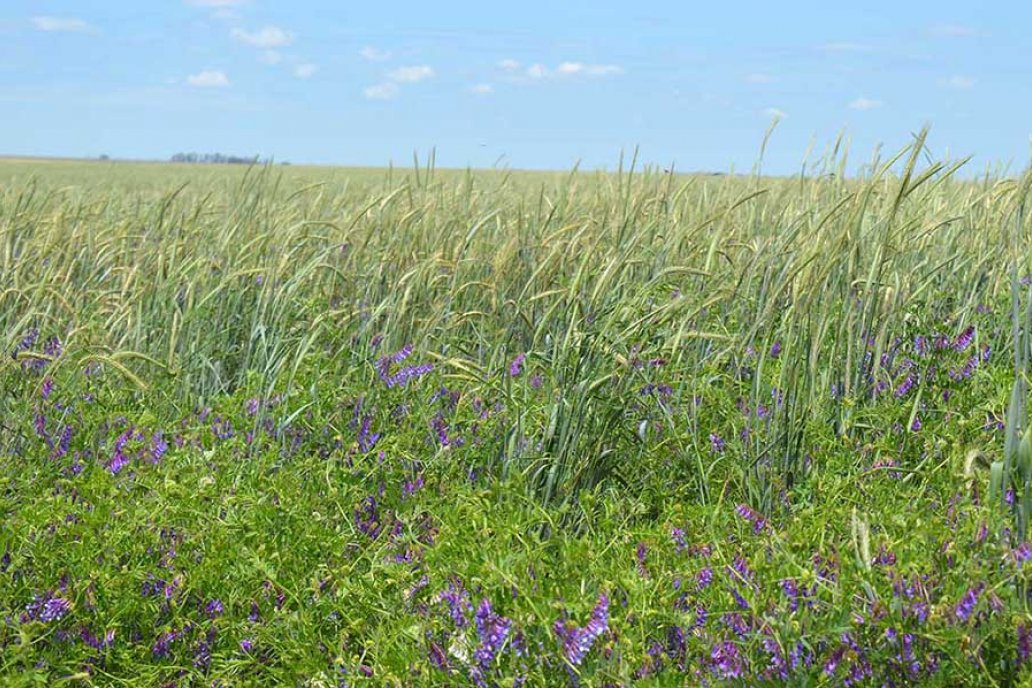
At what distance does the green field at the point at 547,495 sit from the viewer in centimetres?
176

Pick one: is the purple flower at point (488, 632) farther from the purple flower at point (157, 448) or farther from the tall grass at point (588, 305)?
the purple flower at point (157, 448)

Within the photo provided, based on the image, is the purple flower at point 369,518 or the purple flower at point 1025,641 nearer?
the purple flower at point 1025,641

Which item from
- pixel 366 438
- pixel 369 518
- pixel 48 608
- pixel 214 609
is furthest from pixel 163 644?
pixel 366 438

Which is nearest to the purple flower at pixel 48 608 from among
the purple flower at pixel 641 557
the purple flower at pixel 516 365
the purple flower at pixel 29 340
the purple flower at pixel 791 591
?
the purple flower at pixel 641 557

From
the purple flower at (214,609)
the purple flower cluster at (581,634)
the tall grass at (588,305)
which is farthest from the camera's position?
the tall grass at (588,305)

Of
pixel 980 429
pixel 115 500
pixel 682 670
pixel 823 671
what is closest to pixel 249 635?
pixel 115 500

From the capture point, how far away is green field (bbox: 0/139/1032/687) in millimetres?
1765

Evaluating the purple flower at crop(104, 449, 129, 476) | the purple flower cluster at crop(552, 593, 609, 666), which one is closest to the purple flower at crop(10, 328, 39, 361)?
the purple flower at crop(104, 449, 129, 476)

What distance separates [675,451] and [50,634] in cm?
137

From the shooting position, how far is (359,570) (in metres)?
2.28

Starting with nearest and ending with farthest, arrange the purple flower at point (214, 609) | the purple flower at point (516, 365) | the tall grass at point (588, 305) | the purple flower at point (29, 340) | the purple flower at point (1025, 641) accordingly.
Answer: the purple flower at point (1025, 641)
the purple flower at point (214, 609)
the tall grass at point (588, 305)
the purple flower at point (516, 365)
the purple flower at point (29, 340)

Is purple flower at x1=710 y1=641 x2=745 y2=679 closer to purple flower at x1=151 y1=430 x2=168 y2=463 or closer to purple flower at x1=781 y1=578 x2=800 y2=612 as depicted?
purple flower at x1=781 y1=578 x2=800 y2=612

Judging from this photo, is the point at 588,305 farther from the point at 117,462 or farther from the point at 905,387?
the point at 117,462

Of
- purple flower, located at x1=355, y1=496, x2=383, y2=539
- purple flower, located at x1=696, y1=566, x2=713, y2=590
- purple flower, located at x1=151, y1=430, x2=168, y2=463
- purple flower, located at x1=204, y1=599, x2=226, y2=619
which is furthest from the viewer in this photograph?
purple flower, located at x1=151, y1=430, x2=168, y2=463
